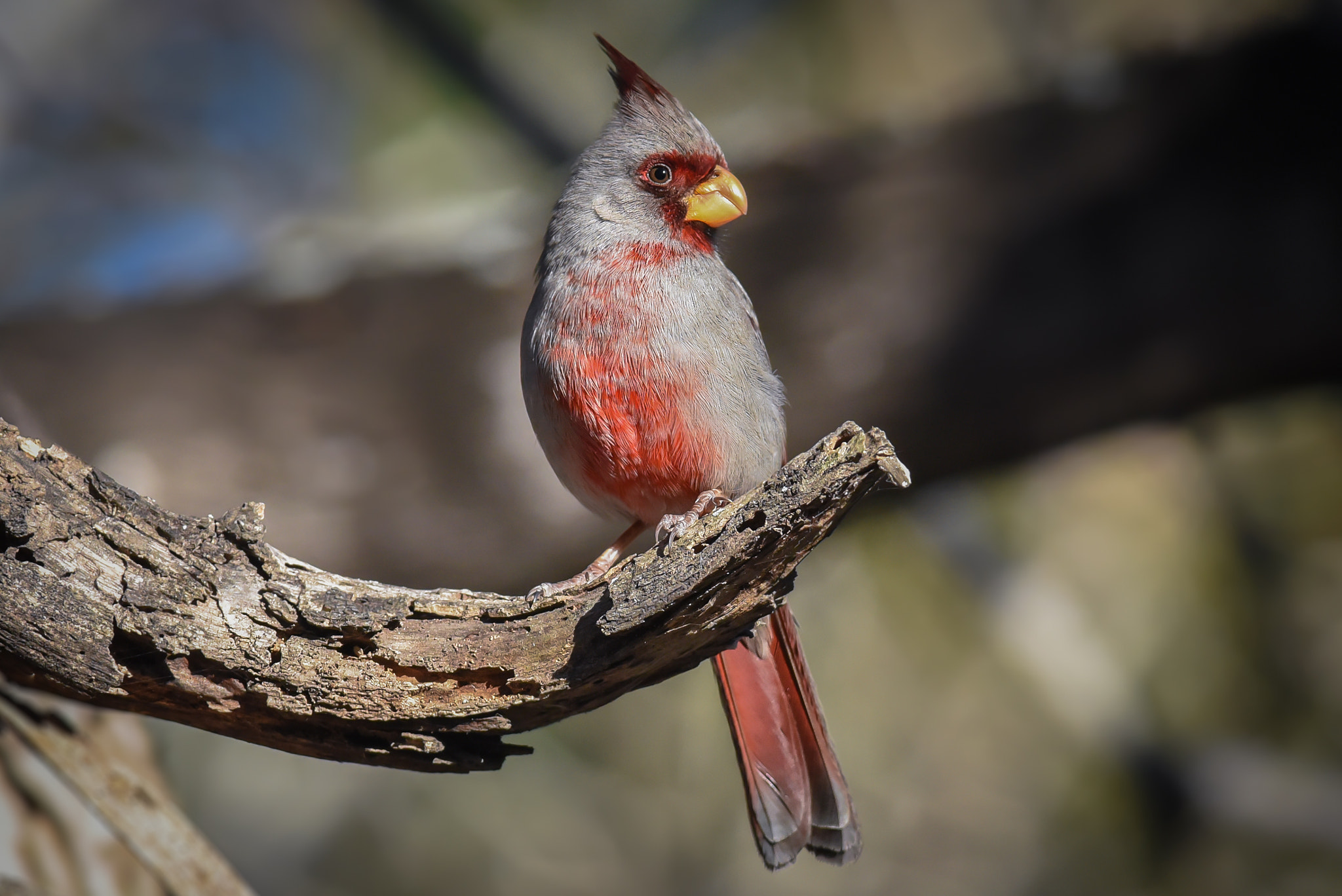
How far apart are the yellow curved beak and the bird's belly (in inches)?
26.0

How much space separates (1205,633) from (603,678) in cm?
721

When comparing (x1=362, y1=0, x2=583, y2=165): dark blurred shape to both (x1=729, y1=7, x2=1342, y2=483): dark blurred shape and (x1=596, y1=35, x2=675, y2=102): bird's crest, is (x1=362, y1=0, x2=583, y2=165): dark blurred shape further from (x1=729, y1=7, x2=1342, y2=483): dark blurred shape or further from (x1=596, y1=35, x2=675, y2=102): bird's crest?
(x1=596, y1=35, x2=675, y2=102): bird's crest

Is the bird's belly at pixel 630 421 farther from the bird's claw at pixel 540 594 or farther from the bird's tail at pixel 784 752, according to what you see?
the bird's claw at pixel 540 594

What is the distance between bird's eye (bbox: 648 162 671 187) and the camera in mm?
3715

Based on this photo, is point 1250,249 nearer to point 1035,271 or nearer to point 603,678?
point 1035,271

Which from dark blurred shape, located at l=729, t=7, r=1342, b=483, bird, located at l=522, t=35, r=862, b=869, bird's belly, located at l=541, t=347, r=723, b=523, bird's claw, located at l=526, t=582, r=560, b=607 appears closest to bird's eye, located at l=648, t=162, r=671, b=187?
bird, located at l=522, t=35, r=862, b=869

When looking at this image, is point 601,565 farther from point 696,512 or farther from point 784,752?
point 784,752

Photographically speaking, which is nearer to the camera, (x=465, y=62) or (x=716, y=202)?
(x=716, y=202)

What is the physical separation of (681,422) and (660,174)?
93 cm

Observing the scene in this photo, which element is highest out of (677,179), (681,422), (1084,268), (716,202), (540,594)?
(1084,268)

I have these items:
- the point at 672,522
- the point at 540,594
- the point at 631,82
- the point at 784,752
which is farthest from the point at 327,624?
the point at 631,82

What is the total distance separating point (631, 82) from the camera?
379cm

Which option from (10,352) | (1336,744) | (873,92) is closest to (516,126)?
(873,92)

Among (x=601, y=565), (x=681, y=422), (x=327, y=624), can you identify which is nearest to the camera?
(x=327, y=624)
